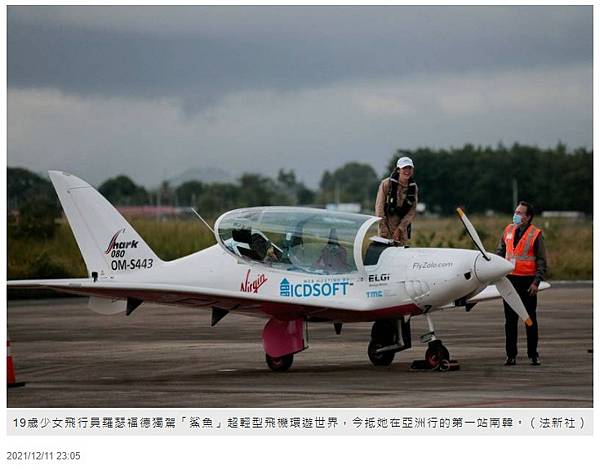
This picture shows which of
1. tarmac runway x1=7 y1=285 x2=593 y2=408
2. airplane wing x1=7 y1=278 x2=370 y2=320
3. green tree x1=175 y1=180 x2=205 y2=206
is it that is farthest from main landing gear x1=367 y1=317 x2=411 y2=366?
green tree x1=175 y1=180 x2=205 y2=206

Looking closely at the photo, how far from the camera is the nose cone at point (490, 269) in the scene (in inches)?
535

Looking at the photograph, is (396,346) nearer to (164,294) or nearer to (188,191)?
(164,294)

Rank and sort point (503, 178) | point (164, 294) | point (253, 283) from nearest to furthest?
1. point (164, 294)
2. point (253, 283)
3. point (503, 178)

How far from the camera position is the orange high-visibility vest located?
1488 centimetres

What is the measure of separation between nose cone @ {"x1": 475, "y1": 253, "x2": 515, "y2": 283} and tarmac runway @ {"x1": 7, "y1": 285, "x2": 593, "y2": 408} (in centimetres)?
108

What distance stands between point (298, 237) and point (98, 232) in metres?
2.83

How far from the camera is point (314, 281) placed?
14.2 meters

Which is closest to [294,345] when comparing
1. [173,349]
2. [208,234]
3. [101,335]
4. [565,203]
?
[173,349]

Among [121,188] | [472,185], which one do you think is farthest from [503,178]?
[121,188]

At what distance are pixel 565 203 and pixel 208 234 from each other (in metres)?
51.0

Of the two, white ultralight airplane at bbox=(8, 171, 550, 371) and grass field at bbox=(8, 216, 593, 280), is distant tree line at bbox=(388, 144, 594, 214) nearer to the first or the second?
→ grass field at bbox=(8, 216, 593, 280)

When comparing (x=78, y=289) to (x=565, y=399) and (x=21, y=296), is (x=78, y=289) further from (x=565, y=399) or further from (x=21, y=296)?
(x=21, y=296)

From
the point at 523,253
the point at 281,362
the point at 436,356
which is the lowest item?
the point at 281,362

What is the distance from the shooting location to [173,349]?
17.8m
